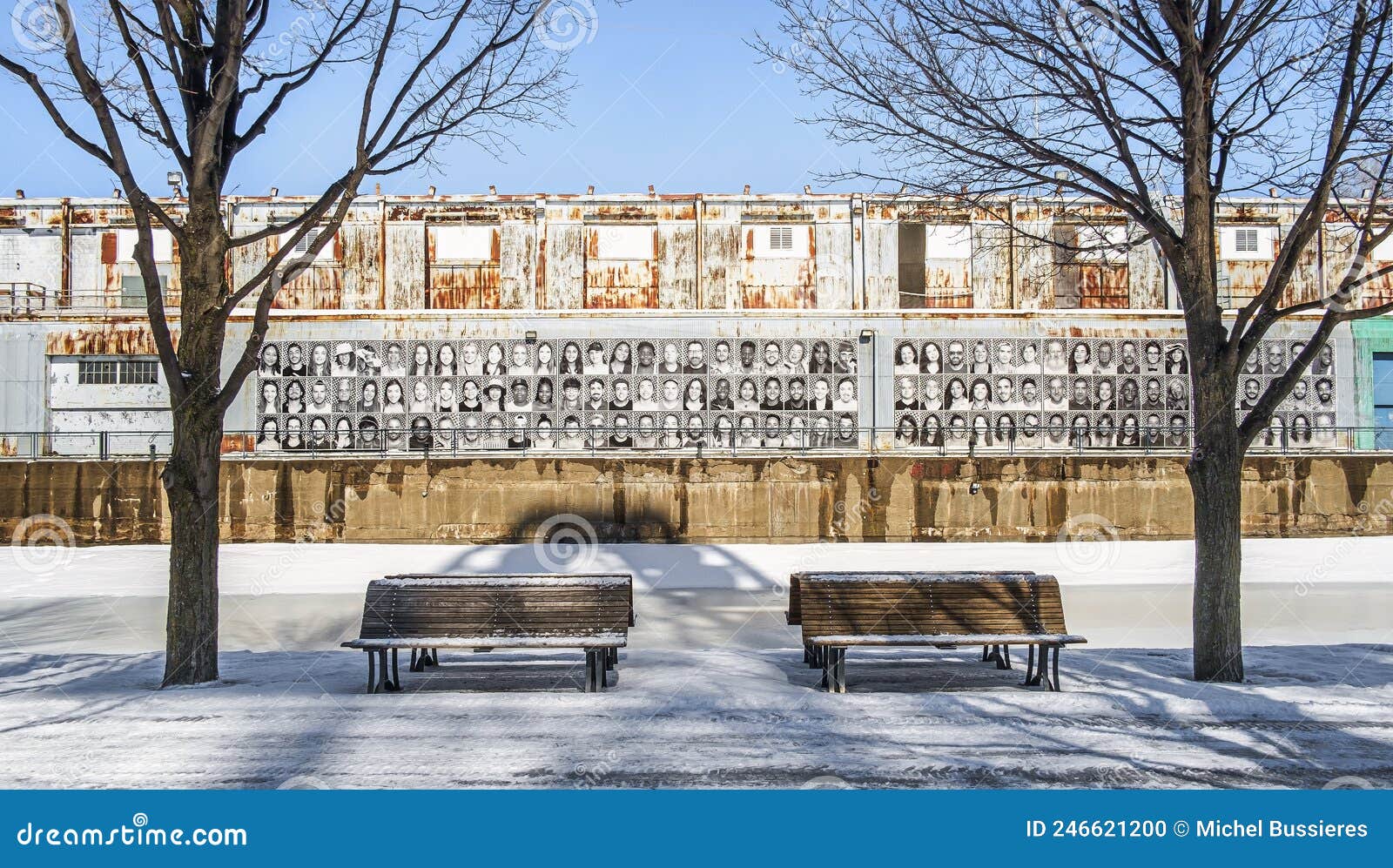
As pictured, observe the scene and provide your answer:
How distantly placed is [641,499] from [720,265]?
28.0ft

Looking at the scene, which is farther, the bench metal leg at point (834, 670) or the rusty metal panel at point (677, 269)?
the rusty metal panel at point (677, 269)

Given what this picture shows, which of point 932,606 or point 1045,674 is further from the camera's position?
point 932,606

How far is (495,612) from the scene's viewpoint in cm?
917

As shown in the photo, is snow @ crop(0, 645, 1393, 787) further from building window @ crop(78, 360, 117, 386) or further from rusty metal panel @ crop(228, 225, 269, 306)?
rusty metal panel @ crop(228, 225, 269, 306)

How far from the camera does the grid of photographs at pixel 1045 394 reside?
3055cm

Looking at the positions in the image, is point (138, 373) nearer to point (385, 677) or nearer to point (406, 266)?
point (406, 266)

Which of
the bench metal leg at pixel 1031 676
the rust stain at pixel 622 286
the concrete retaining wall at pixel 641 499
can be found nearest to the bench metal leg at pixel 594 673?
the bench metal leg at pixel 1031 676

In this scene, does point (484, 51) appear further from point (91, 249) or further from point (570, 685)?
point (91, 249)

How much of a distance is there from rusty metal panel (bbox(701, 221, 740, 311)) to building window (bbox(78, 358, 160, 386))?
52.8 feet

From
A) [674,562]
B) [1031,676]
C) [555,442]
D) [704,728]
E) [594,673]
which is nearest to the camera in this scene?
[704,728]

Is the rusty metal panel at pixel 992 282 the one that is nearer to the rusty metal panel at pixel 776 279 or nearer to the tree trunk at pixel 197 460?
the rusty metal panel at pixel 776 279

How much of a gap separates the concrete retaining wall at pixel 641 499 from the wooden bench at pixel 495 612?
55.3 feet

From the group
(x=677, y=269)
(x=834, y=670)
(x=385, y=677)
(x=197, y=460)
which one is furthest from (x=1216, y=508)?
(x=677, y=269)

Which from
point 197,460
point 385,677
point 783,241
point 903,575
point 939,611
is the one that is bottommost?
point 385,677
